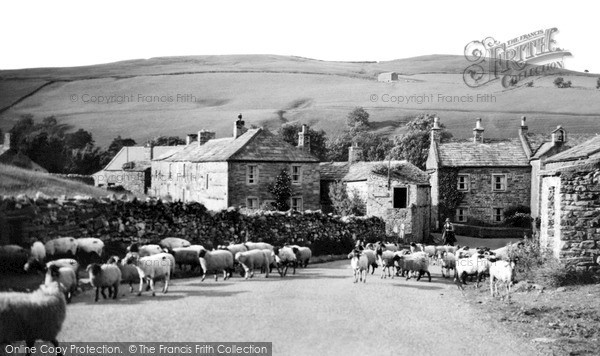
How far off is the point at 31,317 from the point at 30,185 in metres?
9.72

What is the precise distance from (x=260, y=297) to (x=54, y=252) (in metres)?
5.36

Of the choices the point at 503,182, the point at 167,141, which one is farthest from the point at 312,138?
the point at 503,182

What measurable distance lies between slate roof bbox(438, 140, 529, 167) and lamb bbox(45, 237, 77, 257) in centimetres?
4229

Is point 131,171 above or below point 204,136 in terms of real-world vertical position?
below

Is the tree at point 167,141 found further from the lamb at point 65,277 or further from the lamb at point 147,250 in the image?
the lamb at point 65,277

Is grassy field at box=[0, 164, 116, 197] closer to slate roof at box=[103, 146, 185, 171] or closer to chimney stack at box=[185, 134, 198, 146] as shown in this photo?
chimney stack at box=[185, 134, 198, 146]

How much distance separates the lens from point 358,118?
95438mm

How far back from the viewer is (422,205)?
48.1 meters

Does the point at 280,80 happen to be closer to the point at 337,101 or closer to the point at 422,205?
the point at 337,101

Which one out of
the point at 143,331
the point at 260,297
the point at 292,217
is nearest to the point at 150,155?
the point at 292,217

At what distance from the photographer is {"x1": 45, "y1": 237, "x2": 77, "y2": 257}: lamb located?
15.9 m

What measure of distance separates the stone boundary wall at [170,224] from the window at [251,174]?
9374 millimetres

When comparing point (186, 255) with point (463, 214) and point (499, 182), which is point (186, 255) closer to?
point (463, 214)

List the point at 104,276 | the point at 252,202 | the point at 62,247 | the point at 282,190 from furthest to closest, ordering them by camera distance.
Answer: the point at 282,190 → the point at 252,202 → the point at 62,247 → the point at 104,276
